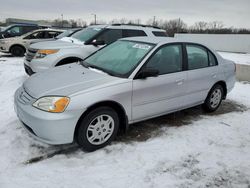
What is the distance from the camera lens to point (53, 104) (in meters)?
3.03

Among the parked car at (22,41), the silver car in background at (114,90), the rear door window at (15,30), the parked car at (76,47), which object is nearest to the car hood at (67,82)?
the silver car in background at (114,90)

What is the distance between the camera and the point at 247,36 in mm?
27031

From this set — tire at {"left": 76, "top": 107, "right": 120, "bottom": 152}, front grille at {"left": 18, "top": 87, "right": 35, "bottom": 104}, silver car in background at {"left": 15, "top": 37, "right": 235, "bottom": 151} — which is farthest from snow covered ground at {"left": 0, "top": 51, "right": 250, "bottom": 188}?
front grille at {"left": 18, "top": 87, "right": 35, "bottom": 104}

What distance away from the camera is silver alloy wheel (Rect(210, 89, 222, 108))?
508cm

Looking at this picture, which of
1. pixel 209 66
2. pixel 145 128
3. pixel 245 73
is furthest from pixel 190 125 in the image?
pixel 245 73

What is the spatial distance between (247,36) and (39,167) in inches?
1159

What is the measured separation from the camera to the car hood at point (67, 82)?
10.5 feet

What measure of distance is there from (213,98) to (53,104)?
11.6ft

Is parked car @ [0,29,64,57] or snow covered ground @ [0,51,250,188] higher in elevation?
parked car @ [0,29,64,57]

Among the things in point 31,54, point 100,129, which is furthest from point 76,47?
point 100,129

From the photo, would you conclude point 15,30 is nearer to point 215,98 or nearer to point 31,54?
point 31,54

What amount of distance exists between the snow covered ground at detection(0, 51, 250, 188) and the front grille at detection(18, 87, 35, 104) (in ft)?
2.11

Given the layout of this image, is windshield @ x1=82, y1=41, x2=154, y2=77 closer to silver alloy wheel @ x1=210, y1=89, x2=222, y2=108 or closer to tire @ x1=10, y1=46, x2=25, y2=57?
silver alloy wheel @ x1=210, y1=89, x2=222, y2=108

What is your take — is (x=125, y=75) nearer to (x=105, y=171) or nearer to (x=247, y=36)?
(x=105, y=171)
